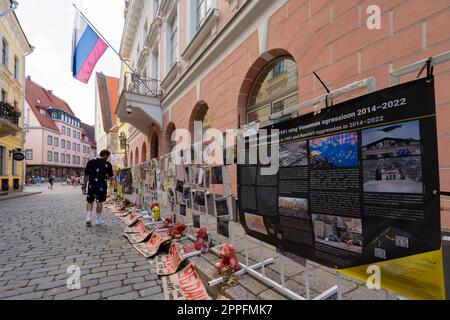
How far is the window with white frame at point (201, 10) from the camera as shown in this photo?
7.42 m

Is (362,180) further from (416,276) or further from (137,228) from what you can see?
(137,228)

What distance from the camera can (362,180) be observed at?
58.6 inches

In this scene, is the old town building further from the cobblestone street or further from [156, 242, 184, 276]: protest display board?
the cobblestone street

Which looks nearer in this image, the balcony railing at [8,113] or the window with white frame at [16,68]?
the balcony railing at [8,113]

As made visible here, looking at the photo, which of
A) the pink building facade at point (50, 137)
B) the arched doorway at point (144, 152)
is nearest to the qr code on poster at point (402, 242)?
the arched doorway at point (144, 152)

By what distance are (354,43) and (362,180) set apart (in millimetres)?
2456

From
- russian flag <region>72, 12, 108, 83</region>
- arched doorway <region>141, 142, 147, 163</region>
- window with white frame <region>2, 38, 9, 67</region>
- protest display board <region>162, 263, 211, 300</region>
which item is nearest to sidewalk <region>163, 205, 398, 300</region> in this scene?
protest display board <region>162, 263, 211, 300</region>

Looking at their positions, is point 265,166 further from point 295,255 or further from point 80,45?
point 80,45

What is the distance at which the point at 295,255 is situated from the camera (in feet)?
6.72

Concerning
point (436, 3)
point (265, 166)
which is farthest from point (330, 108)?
point (436, 3)

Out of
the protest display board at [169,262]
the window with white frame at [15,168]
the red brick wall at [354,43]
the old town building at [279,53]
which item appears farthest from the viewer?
the window with white frame at [15,168]

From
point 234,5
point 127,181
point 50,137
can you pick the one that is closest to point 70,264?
point 127,181

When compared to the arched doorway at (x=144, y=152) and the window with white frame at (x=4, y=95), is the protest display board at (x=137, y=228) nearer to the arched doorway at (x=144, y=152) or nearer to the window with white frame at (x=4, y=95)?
the arched doorway at (x=144, y=152)

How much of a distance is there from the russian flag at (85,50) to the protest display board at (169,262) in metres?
8.97
